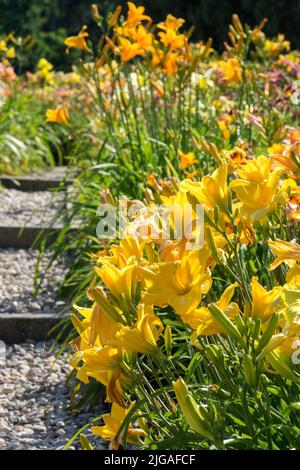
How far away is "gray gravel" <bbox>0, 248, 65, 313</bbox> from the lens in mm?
4320

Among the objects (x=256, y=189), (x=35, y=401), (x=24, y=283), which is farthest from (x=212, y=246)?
(x=24, y=283)

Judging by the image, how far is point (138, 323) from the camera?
5.01 feet

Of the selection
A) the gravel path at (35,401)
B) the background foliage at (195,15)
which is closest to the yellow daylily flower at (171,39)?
the gravel path at (35,401)

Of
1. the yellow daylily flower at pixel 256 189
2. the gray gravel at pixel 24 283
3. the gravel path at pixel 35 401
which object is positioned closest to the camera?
the yellow daylily flower at pixel 256 189

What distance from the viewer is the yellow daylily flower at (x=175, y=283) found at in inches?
60.0

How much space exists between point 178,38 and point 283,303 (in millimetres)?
2682

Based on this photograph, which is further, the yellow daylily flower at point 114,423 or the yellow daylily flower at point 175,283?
the yellow daylily flower at point 114,423

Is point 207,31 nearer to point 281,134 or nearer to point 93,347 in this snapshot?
point 281,134

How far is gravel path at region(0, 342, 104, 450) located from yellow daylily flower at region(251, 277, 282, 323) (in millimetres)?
1536

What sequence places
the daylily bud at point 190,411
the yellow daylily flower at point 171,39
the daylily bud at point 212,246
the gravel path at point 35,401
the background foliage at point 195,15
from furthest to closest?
Result: the background foliage at point 195,15 → the yellow daylily flower at point 171,39 → the gravel path at point 35,401 → the daylily bud at point 212,246 → the daylily bud at point 190,411

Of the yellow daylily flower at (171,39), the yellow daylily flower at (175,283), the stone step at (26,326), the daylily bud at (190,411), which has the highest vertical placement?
the yellow daylily flower at (171,39)

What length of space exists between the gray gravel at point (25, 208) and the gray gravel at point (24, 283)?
0.32 meters

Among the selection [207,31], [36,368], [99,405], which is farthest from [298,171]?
[207,31]

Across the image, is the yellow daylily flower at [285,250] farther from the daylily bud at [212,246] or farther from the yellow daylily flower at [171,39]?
the yellow daylily flower at [171,39]
